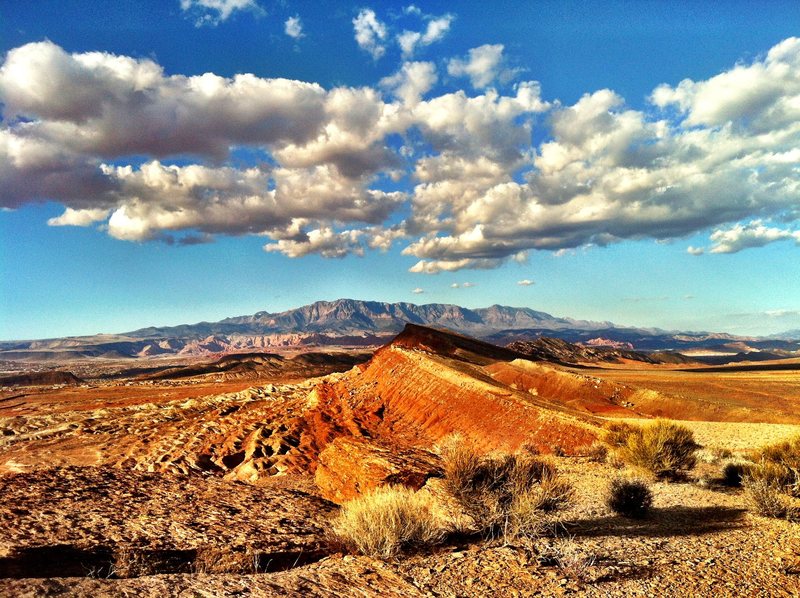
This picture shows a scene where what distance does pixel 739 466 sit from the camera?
Result: 11703 millimetres

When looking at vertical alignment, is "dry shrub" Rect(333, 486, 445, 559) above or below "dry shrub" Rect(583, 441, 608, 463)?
above

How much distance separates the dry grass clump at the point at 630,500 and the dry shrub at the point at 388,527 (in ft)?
12.2

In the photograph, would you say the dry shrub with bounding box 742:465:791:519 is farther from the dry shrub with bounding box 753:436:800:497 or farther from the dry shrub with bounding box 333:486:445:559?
the dry shrub with bounding box 333:486:445:559

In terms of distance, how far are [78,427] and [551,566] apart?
29.2 meters

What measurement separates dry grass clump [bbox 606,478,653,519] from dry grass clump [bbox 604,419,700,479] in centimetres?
336

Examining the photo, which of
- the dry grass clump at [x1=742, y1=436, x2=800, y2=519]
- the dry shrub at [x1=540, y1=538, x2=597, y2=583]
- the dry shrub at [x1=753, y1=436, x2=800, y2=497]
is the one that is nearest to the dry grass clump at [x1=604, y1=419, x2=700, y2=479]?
the dry grass clump at [x1=742, y1=436, x2=800, y2=519]

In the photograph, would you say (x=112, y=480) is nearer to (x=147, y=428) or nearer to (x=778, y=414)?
(x=147, y=428)

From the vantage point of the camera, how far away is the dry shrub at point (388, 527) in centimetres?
686

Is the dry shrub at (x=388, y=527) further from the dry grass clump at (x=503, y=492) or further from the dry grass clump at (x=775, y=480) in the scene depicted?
the dry grass clump at (x=775, y=480)

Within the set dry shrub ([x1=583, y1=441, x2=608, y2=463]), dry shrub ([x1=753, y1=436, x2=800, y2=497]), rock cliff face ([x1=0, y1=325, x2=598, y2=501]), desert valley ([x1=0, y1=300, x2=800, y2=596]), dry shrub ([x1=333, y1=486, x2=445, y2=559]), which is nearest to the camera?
desert valley ([x1=0, y1=300, x2=800, y2=596])

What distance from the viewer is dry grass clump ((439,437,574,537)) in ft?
25.1

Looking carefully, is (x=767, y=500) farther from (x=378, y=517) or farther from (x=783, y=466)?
(x=378, y=517)

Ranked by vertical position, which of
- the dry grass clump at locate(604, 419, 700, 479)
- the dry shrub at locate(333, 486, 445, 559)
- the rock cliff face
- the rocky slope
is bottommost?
the rocky slope

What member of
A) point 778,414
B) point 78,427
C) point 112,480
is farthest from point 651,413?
point 78,427
